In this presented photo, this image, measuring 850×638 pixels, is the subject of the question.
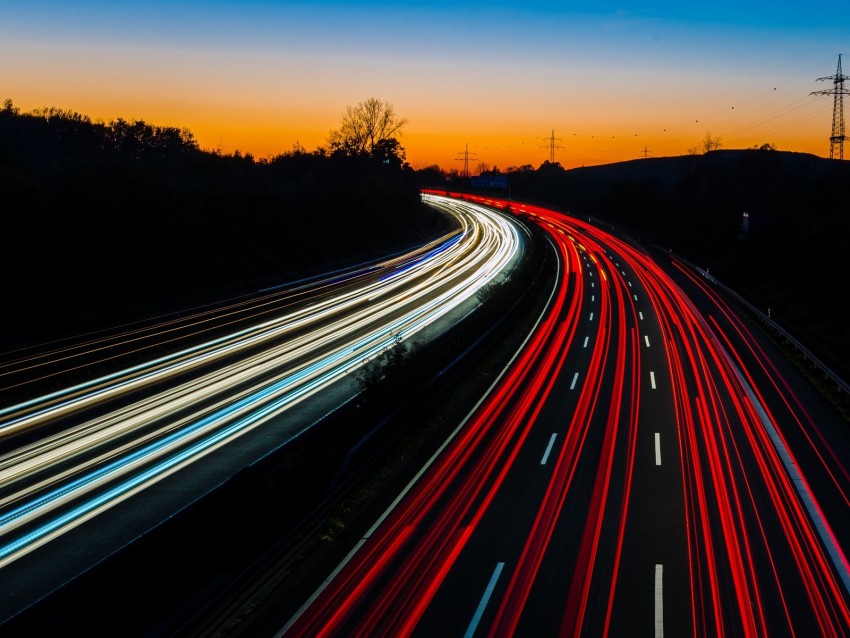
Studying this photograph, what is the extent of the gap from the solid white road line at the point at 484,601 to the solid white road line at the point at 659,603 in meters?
2.40

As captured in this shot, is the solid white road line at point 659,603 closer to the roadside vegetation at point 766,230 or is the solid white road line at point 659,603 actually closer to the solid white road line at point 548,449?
the solid white road line at point 548,449

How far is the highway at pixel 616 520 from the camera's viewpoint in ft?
35.1

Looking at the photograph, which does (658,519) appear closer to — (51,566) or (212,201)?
(51,566)

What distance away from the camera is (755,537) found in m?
13.6

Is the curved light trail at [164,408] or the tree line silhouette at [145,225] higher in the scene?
the tree line silhouette at [145,225]

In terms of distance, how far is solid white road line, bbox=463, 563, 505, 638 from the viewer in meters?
10.2

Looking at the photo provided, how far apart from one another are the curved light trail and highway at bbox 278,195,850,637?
Result: 5834 millimetres

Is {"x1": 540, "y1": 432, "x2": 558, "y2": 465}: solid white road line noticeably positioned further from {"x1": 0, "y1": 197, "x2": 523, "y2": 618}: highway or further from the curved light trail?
{"x1": 0, "y1": 197, "x2": 523, "y2": 618}: highway

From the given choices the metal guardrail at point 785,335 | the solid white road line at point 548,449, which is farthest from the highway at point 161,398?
the metal guardrail at point 785,335

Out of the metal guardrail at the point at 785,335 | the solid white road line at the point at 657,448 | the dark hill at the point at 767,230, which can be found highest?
the dark hill at the point at 767,230

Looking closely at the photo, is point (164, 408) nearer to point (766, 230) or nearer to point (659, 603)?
point (659, 603)

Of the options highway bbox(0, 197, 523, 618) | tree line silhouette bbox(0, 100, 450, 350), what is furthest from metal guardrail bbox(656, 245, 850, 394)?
tree line silhouette bbox(0, 100, 450, 350)

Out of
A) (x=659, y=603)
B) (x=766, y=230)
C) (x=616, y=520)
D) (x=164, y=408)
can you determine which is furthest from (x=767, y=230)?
(x=659, y=603)

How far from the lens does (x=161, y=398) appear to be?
72.7ft
